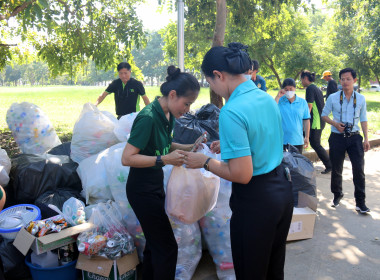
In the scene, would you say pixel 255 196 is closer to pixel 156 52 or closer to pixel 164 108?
pixel 164 108

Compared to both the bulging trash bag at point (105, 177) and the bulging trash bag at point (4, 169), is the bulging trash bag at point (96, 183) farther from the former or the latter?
the bulging trash bag at point (4, 169)

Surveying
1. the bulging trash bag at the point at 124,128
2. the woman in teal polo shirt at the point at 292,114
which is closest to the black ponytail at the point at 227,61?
the bulging trash bag at the point at 124,128

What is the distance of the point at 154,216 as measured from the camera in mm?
2221

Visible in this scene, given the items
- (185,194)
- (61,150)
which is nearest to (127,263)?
(185,194)

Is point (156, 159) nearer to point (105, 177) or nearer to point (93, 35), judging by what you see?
point (105, 177)

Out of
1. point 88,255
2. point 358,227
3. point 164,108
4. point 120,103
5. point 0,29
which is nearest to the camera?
point 164,108

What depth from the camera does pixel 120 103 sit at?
5.65m

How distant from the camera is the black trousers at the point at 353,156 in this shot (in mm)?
4090

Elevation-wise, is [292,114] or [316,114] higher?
[292,114]

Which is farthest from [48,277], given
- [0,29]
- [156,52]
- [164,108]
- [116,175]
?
[156,52]

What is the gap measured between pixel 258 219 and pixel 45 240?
1638mm

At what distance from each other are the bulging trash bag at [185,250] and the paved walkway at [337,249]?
141 mm

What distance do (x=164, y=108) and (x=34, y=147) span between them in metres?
3.14

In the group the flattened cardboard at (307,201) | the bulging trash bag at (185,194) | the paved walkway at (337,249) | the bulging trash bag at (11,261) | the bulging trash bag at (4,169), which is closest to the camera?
the bulging trash bag at (185,194)
